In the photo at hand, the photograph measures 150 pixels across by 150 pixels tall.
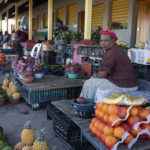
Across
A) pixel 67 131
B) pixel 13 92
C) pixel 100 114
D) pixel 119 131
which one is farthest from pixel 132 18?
pixel 119 131

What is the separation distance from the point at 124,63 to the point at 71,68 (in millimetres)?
1951

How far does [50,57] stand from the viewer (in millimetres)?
7633

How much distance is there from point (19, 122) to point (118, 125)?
2312mm

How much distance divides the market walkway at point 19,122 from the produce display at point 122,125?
1123 mm

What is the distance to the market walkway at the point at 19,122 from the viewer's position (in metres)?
3.09

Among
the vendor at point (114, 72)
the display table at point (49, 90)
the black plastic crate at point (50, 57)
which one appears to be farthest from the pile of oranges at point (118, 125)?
the black plastic crate at point (50, 57)

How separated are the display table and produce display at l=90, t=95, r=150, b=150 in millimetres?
2371

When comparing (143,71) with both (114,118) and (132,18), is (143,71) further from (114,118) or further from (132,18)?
(132,18)

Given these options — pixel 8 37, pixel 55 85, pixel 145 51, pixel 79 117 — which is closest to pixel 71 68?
pixel 55 85

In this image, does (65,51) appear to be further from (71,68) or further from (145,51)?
(145,51)

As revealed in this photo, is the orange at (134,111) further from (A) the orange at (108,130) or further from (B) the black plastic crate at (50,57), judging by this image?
(B) the black plastic crate at (50,57)

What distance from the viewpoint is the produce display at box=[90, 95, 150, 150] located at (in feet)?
6.20

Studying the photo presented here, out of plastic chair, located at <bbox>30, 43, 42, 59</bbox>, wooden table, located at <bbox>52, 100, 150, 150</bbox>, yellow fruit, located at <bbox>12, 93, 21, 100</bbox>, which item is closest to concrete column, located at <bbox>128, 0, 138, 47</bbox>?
plastic chair, located at <bbox>30, 43, 42, 59</bbox>

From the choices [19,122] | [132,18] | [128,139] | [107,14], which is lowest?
[19,122]
